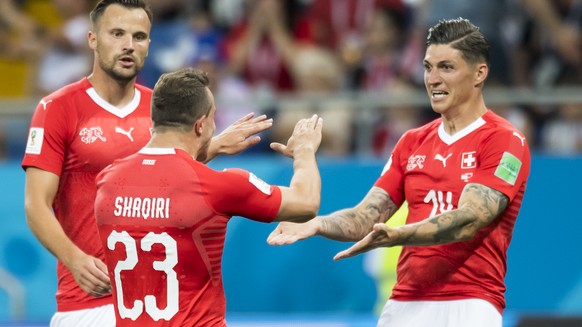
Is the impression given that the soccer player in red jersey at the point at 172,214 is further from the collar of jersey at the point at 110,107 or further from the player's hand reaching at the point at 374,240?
the collar of jersey at the point at 110,107

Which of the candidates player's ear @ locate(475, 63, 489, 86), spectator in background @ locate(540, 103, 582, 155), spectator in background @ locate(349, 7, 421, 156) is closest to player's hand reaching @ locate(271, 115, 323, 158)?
player's ear @ locate(475, 63, 489, 86)

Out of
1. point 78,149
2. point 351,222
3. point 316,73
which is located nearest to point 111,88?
point 78,149

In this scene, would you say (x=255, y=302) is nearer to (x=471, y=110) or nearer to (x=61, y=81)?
(x=61, y=81)

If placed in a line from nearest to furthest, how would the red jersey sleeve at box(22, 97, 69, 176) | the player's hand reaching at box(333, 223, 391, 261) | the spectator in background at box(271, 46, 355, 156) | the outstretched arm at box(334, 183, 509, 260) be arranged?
the player's hand reaching at box(333, 223, 391, 261) → the outstretched arm at box(334, 183, 509, 260) → the red jersey sleeve at box(22, 97, 69, 176) → the spectator in background at box(271, 46, 355, 156)

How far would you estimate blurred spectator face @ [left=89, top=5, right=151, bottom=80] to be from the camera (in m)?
6.57

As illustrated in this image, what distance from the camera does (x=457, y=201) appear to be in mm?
6188

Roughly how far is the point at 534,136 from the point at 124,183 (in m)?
5.45

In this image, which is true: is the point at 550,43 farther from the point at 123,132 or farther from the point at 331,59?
the point at 123,132

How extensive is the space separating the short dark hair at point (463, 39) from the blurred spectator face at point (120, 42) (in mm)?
1686

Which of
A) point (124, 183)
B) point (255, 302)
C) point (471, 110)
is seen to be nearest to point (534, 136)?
point (255, 302)

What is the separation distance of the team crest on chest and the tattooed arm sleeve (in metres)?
0.44

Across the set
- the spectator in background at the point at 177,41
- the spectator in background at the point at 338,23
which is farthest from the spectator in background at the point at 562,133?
the spectator in background at the point at 177,41

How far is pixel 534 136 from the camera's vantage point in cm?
1009

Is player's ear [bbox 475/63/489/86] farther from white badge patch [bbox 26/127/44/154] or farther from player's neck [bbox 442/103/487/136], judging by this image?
white badge patch [bbox 26/127/44/154]
